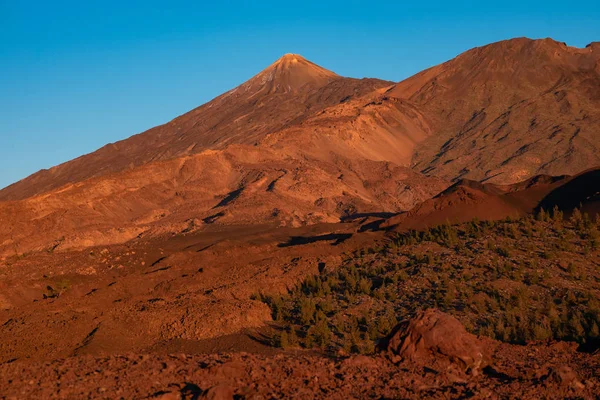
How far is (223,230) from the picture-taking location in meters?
40.3

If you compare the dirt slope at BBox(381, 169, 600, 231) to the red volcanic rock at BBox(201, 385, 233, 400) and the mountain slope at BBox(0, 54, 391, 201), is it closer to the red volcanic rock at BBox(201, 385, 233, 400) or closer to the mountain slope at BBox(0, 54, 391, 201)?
the red volcanic rock at BBox(201, 385, 233, 400)

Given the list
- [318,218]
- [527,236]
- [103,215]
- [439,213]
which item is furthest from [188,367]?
[103,215]

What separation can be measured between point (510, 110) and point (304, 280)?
70022mm

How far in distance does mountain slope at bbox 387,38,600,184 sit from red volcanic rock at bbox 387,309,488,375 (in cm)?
5721

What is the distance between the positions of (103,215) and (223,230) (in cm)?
1227

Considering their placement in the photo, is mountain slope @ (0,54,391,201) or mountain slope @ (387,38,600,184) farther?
mountain slope @ (0,54,391,201)

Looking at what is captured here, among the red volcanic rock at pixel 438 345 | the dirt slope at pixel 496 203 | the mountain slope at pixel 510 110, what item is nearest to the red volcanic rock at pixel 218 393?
the red volcanic rock at pixel 438 345

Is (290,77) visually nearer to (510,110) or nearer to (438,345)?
(510,110)

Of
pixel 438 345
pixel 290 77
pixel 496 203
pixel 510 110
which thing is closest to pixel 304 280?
pixel 496 203

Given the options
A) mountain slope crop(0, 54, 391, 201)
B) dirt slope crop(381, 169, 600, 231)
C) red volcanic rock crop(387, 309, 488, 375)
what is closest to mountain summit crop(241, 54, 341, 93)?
mountain slope crop(0, 54, 391, 201)

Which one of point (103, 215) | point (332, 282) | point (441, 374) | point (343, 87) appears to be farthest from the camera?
point (343, 87)

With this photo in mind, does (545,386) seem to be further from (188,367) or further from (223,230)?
(223,230)

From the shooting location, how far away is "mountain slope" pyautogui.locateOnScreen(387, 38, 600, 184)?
71750mm

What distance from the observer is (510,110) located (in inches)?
3371
